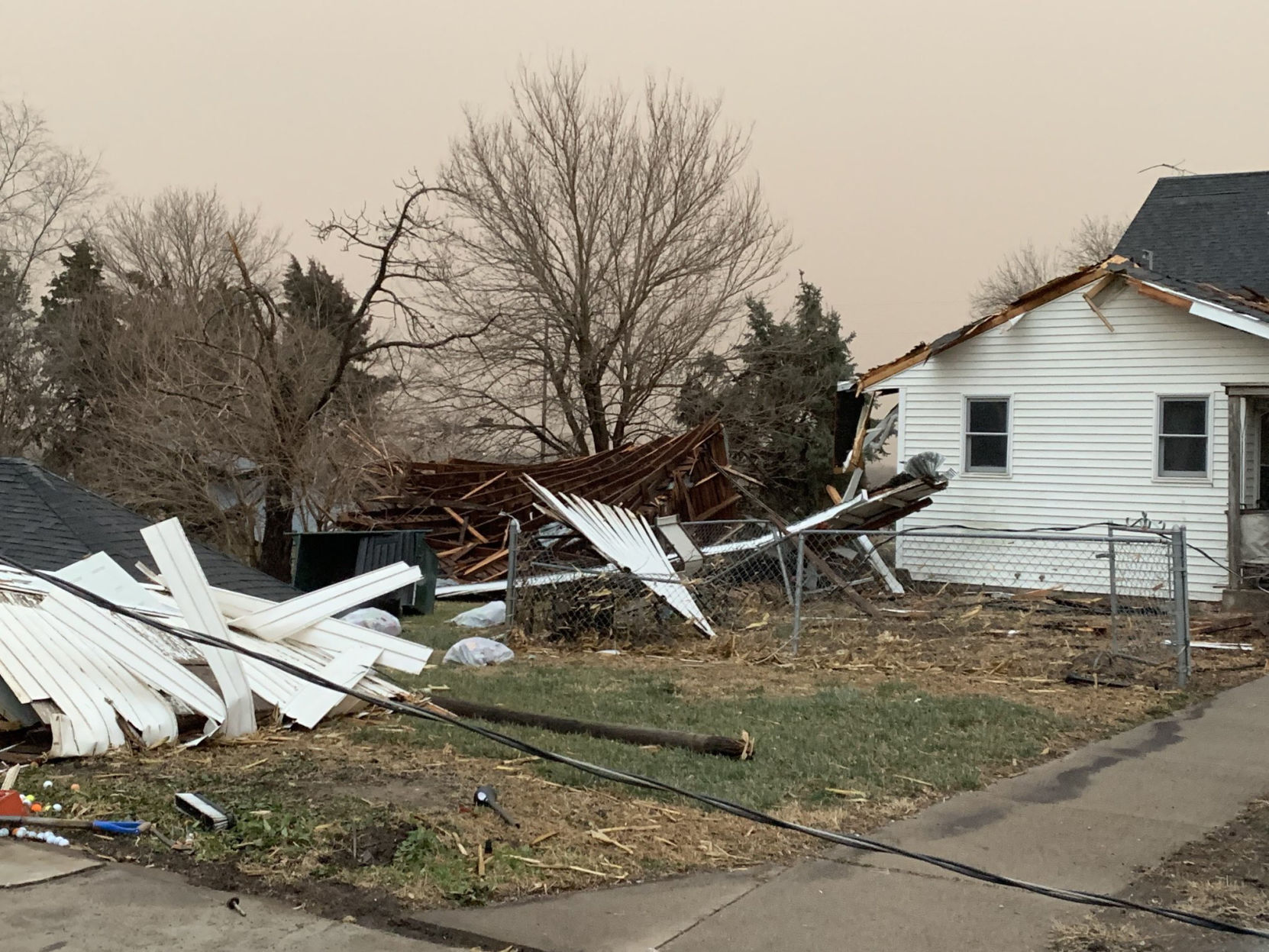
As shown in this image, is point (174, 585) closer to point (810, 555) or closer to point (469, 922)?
point (469, 922)

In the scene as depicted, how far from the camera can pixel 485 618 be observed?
45.7 ft

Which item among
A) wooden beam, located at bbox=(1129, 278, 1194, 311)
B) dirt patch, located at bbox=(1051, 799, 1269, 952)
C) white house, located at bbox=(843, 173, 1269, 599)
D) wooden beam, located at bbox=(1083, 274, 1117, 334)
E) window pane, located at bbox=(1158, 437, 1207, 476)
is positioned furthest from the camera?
wooden beam, located at bbox=(1083, 274, 1117, 334)

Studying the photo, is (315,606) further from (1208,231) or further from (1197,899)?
(1208,231)

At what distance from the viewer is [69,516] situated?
10062mm

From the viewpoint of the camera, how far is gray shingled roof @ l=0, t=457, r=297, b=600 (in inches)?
367

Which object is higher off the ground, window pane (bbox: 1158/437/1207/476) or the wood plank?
window pane (bbox: 1158/437/1207/476)

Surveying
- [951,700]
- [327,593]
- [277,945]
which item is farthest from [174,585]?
[951,700]

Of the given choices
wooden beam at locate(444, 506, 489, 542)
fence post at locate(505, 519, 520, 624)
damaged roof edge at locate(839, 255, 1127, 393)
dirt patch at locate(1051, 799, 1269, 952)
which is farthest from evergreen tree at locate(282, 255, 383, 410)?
dirt patch at locate(1051, 799, 1269, 952)

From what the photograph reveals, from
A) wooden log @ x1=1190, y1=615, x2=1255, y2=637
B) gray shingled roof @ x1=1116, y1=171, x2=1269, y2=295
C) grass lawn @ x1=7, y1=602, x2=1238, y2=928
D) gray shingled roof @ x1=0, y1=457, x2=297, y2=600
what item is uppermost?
gray shingled roof @ x1=1116, y1=171, x2=1269, y2=295

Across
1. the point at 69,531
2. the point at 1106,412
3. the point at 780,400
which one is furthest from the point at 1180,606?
the point at 780,400

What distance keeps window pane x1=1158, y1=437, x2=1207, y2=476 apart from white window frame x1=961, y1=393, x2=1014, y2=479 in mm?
2107

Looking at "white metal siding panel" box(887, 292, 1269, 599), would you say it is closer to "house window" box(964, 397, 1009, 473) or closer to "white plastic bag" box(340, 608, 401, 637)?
"house window" box(964, 397, 1009, 473)

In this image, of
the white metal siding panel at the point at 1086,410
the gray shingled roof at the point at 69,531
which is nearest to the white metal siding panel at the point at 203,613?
the gray shingled roof at the point at 69,531

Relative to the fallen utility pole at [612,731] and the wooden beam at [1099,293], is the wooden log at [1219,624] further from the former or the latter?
the fallen utility pole at [612,731]
